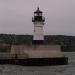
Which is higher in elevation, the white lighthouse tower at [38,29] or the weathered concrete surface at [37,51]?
the white lighthouse tower at [38,29]

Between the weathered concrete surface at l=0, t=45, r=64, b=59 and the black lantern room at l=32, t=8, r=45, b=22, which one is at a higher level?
the black lantern room at l=32, t=8, r=45, b=22

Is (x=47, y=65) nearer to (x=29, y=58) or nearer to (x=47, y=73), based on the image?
(x=29, y=58)

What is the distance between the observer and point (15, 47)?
51.0 m

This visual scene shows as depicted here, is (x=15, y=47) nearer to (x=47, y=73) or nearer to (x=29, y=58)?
(x=29, y=58)

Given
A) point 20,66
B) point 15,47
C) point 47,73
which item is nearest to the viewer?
point 47,73

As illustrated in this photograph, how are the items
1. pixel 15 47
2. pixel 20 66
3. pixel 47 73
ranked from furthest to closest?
pixel 15 47 → pixel 20 66 → pixel 47 73

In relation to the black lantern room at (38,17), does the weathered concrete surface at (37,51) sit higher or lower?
lower

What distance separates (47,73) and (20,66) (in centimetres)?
879

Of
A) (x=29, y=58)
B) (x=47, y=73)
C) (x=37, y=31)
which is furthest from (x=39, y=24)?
(x=47, y=73)

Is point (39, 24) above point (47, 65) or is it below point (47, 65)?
above

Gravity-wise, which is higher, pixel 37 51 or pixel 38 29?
pixel 38 29

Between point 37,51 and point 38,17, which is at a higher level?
point 38,17

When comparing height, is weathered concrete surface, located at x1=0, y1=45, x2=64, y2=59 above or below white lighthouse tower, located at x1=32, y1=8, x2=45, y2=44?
below

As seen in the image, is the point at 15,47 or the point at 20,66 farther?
the point at 15,47
